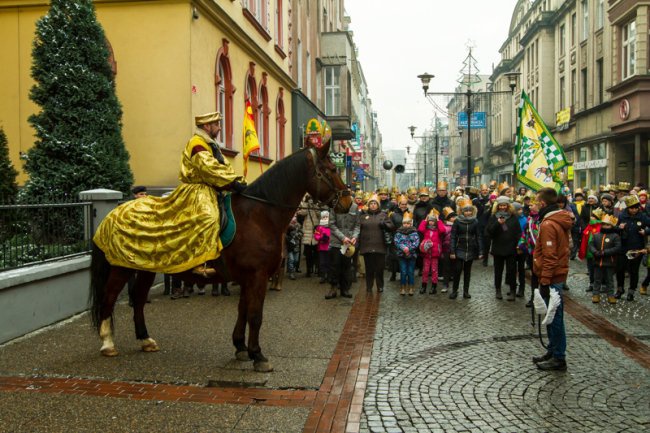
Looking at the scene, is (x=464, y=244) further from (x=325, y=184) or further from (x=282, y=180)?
(x=282, y=180)

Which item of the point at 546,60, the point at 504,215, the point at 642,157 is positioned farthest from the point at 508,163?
the point at 504,215

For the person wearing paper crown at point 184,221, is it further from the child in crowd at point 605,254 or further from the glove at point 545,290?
the child in crowd at point 605,254

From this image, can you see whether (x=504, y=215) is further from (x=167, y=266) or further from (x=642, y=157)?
(x=642, y=157)

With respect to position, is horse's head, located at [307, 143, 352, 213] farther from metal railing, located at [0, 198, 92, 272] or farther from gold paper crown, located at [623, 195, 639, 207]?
gold paper crown, located at [623, 195, 639, 207]

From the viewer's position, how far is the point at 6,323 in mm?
7547

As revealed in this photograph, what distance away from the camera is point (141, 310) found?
23.7ft

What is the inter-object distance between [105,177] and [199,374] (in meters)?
6.73

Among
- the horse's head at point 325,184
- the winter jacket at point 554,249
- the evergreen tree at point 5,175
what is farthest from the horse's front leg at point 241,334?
the evergreen tree at point 5,175

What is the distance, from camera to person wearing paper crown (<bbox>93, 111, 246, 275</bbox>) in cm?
630

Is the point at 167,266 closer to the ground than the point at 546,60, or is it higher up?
closer to the ground

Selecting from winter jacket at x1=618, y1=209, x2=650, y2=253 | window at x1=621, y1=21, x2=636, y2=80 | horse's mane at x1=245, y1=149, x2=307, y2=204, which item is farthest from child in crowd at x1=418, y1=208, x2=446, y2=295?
window at x1=621, y1=21, x2=636, y2=80

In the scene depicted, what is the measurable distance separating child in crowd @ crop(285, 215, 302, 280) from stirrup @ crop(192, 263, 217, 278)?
7.25 m

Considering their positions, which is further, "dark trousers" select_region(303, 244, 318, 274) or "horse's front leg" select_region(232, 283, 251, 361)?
"dark trousers" select_region(303, 244, 318, 274)

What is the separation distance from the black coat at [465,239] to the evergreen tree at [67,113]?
6.77m
